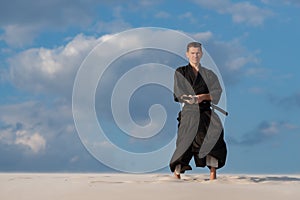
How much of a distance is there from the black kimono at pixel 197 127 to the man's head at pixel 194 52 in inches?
6.8

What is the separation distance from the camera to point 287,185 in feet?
34.5

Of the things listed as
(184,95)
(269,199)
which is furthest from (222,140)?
(269,199)

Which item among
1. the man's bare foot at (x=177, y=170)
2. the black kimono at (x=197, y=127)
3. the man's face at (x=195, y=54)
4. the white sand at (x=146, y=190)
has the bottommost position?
the white sand at (x=146, y=190)

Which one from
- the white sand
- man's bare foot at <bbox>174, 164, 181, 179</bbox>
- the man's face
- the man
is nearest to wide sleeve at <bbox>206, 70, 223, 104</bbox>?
the man

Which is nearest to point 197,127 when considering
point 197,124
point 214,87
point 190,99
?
point 197,124

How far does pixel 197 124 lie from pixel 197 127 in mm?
64

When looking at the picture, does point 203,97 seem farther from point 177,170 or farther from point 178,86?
point 177,170

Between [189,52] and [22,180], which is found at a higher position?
[189,52]

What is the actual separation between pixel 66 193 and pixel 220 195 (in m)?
2.62

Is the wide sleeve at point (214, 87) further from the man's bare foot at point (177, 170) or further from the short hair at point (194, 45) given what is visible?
the man's bare foot at point (177, 170)

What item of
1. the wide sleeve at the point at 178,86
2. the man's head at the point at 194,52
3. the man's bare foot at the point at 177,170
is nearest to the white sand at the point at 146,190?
the man's bare foot at the point at 177,170

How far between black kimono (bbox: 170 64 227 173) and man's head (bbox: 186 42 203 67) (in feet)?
0.57

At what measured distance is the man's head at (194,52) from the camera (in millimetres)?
11344

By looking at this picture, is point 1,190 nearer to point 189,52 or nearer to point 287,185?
point 189,52
